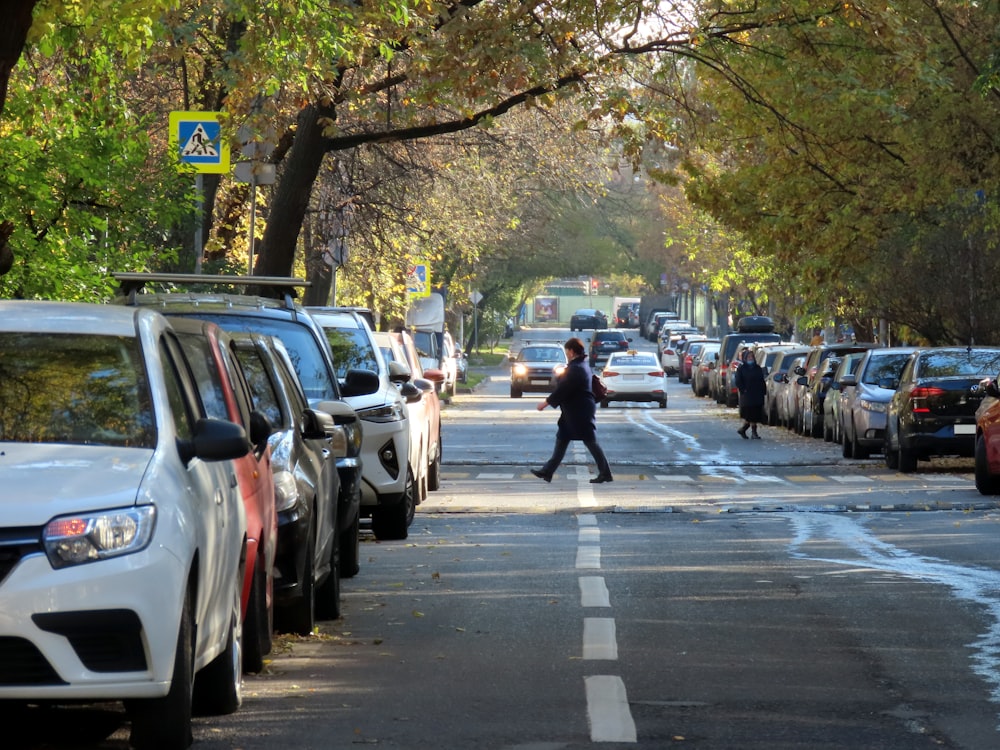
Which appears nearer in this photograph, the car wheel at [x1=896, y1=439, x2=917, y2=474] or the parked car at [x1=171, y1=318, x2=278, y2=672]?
the parked car at [x1=171, y1=318, x2=278, y2=672]

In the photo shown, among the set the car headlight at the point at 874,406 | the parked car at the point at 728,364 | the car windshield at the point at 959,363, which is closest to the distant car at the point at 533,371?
the parked car at the point at 728,364

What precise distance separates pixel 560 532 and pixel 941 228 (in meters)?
18.2

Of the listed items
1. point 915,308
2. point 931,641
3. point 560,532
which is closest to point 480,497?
point 560,532

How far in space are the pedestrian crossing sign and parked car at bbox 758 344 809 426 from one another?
21.5 meters

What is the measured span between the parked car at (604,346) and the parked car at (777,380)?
35.8m

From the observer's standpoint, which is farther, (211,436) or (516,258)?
(516,258)

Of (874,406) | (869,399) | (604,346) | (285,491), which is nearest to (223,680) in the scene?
Result: (285,491)

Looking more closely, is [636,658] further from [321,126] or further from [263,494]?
[321,126]

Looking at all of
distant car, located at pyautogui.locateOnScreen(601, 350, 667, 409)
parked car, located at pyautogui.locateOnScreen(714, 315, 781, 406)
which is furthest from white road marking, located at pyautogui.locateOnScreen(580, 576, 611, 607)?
distant car, located at pyautogui.locateOnScreen(601, 350, 667, 409)

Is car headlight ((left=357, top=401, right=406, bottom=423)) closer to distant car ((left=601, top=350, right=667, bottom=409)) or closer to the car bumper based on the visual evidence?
the car bumper

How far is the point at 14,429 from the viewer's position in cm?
681

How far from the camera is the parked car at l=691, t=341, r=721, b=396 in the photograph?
57.9 metres

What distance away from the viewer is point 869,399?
2773 centimetres

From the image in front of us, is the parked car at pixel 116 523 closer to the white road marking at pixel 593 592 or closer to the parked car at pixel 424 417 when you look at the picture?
the white road marking at pixel 593 592
